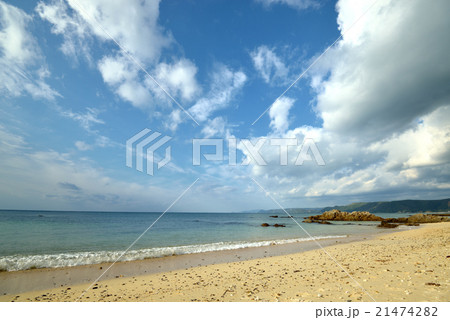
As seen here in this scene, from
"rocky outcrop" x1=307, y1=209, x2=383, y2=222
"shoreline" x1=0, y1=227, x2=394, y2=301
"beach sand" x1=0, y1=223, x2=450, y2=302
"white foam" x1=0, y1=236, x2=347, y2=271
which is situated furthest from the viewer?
"rocky outcrop" x1=307, y1=209, x2=383, y2=222

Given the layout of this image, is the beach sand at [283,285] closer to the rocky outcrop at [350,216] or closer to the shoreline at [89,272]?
the shoreline at [89,272]

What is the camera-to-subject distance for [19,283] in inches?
313

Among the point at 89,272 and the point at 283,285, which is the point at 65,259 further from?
the point at 283,285

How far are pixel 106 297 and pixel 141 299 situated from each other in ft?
4.02

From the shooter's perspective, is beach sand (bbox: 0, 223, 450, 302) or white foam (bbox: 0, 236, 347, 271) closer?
beach sand (bbox: 0, 223, 450, 302)

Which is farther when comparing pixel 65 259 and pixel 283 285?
pixel 65 259

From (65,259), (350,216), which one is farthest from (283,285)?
(350,216)

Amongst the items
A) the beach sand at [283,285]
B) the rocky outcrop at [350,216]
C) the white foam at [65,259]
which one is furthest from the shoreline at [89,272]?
the rocky outcrop at [350,216]

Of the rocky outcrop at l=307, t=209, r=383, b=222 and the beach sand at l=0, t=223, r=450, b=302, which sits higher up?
the beach sand at l=0, t=223, r=450, b=302

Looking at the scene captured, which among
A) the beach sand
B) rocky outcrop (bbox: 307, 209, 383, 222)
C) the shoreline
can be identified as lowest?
rocky outcrop (bbox: 307, 209, 383, 222)

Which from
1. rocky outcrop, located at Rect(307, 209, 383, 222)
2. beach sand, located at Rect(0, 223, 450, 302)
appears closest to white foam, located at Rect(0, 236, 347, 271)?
beach sand, located at Rect(0, 223, 450, 302)

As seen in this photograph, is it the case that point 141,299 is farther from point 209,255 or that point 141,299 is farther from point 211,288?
point 209,255

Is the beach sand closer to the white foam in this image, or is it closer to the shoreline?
the shoreline

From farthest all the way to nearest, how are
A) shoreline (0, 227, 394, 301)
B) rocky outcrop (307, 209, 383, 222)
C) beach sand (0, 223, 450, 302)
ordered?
rocky outcrop (307, 209, 383, 222) < shoreline (0, 227, 394, 301) < beach sand (0, 223, 450, 302)
